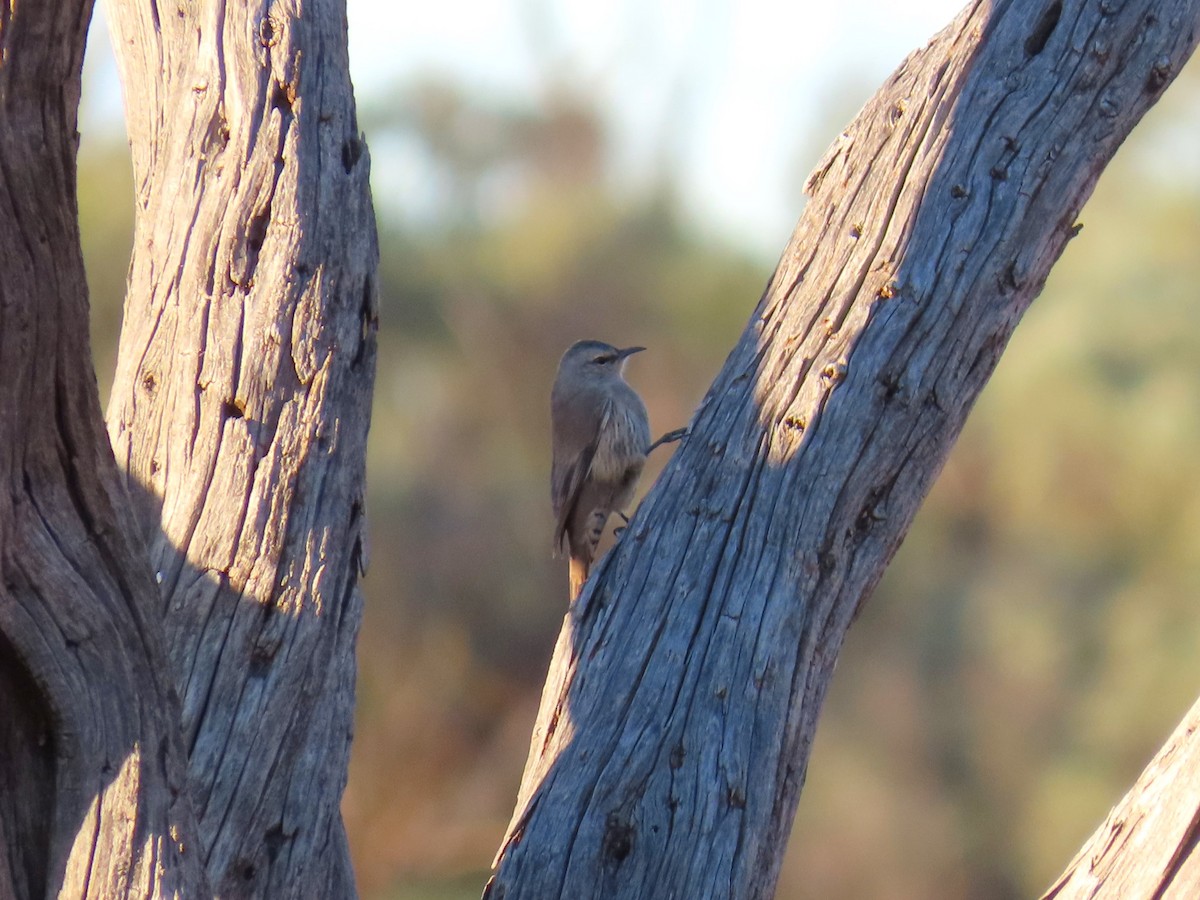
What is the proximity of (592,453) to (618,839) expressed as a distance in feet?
9.92

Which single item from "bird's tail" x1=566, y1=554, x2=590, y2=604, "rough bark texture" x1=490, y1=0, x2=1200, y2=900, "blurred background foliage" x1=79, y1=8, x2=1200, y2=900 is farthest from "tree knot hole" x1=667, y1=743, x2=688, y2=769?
"blurred background foliage" x1=79, y1=8, x2=1200, y2=900

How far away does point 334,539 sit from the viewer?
2711 mm

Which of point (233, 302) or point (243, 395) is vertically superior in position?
point (233, 302)

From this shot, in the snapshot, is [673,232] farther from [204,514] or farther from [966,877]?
[204,514]

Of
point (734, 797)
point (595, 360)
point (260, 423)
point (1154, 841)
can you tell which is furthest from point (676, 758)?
point (595, 360)

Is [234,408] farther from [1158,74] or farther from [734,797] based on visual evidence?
[1158,74]

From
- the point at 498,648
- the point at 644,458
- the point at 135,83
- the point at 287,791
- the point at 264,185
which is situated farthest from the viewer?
the point at 498,648

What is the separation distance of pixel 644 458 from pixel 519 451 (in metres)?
11.1

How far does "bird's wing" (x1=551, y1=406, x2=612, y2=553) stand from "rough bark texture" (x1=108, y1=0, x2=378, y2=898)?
8.94 ft

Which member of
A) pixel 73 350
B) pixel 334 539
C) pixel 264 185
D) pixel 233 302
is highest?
pixel 264 185

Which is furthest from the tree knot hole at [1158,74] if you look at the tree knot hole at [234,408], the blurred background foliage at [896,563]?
the blurred background foliage at [896,563]

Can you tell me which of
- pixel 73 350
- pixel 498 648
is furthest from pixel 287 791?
pixel 498 648

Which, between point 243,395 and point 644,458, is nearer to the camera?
point 243,395

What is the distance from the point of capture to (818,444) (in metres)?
2.82
